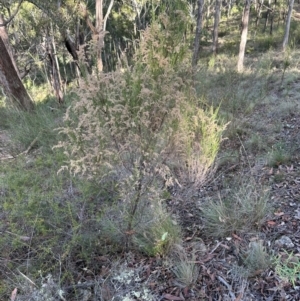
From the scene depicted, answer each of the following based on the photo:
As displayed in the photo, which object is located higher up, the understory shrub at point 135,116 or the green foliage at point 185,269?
the understory shrub at point 135,116

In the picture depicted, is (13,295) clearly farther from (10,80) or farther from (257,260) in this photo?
(10,80)

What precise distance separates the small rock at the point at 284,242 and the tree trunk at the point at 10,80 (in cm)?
448

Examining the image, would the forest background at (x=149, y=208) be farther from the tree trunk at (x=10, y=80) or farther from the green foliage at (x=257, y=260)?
the tree trunk at (x=10, y=80)

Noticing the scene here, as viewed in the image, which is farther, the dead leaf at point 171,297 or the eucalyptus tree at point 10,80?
the eucalyptus tree at point 10,80

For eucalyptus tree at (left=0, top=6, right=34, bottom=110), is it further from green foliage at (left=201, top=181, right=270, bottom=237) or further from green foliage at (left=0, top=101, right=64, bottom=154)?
green foliage at (left=201, top=181, right=270, bottom=237)

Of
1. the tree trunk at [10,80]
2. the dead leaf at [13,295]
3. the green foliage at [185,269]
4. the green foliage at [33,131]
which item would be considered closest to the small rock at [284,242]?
the green foliage at [185,269]

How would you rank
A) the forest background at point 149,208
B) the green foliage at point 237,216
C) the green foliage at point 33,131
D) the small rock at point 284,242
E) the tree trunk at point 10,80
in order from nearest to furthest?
the forest background at point 149,208, the small rock at point 284,242, the green foliage at point 237,216, the green foliage at point 33,131, the tree trunk at point 10,80

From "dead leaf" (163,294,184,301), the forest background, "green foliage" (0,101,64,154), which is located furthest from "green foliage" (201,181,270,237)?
"green foliage" (0,101,64,154)

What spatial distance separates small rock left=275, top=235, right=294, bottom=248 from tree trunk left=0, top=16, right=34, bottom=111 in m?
4.48

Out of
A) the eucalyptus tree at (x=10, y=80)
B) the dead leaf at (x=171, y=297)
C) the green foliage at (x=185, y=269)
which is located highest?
the eucalyptus tree at (x=10, y=80)

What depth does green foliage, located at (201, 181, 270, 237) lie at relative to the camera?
6.22ft

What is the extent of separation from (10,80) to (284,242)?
5169 mm

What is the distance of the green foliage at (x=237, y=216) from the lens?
1.90 meters

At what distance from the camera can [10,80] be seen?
500 centimetres
